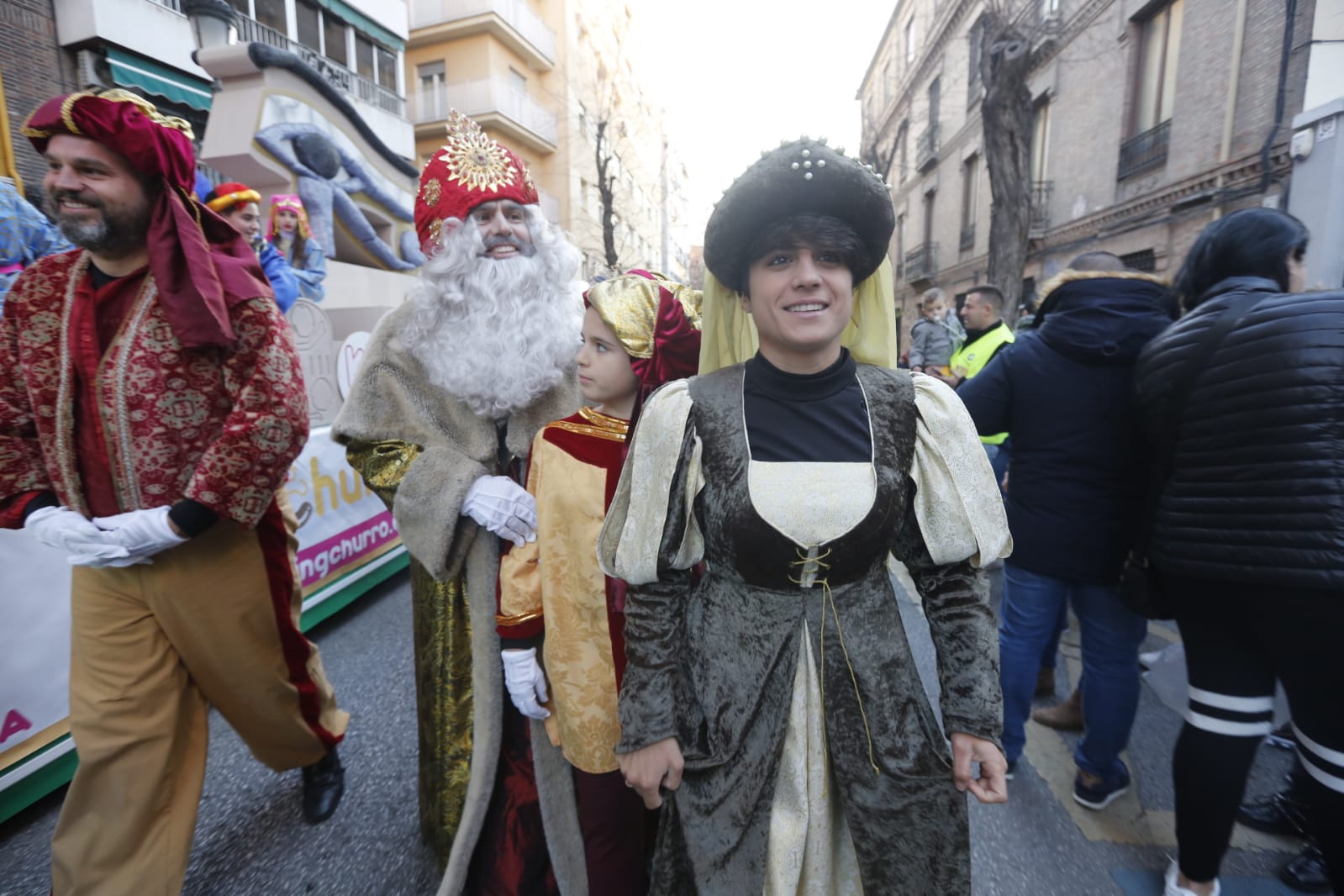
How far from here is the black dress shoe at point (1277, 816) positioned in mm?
2057

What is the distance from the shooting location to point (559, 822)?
1661 millimetres

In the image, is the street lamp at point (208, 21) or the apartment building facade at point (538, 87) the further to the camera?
the apartment building facade at point (538, 87)

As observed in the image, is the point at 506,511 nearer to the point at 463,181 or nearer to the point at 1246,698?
the point at 463,181

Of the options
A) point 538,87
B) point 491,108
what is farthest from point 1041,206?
point 538,87

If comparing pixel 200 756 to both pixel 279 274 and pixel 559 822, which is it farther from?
pixel 279 274

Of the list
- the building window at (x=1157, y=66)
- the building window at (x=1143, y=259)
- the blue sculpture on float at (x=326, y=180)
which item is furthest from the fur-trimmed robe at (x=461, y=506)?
the building window at (x=1157, y=66)

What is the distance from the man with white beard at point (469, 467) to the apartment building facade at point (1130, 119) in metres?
8.28

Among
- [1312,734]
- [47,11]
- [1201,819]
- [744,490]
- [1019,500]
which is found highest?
[47,11]

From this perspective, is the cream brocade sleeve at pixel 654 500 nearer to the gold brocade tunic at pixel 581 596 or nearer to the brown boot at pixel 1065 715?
the gold brocade tunic at pixel 581 596

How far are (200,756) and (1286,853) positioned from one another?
3.23 m

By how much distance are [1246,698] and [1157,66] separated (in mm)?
11914

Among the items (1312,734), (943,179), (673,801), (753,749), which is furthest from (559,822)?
(943,179)

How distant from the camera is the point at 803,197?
113 cm

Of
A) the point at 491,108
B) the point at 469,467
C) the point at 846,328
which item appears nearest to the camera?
the point at 846,328
